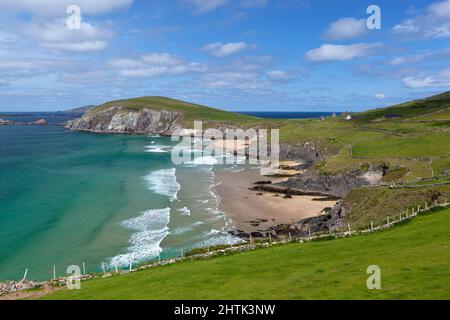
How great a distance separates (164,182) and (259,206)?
101 ft

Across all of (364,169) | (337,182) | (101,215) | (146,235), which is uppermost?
(364,169)

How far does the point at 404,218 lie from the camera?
133 feet

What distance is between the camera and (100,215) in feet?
219

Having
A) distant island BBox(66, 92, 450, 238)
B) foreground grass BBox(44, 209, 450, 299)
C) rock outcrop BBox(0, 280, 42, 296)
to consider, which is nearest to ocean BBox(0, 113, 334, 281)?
rock outcrop BBox(0, 280, 42, 296)

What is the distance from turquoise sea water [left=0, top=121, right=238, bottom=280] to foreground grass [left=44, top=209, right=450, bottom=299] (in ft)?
60.1

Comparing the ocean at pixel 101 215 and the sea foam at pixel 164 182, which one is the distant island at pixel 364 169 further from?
the sea foam at pixel 164 182

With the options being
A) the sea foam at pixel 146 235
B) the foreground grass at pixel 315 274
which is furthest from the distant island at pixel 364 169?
the foreground grass at pixel 315 274

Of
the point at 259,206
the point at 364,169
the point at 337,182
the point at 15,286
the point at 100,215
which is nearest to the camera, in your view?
the point at 15,286

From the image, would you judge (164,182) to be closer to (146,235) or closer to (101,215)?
(101,215)

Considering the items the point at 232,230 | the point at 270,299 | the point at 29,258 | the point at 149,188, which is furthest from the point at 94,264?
the point at 149,188

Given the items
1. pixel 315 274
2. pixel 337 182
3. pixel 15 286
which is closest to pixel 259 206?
pixel 337 182

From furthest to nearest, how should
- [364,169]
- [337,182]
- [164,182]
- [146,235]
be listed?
[164,182] < [337,182] < [364,169] < [146,235]

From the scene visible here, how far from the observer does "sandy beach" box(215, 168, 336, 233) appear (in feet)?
208

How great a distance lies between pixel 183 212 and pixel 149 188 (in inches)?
881
